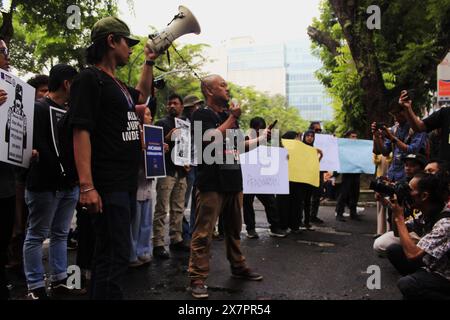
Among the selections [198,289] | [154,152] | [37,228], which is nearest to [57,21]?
[154,152]

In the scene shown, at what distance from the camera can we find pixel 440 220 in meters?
2.80

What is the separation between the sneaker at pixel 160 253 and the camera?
490 centimetres

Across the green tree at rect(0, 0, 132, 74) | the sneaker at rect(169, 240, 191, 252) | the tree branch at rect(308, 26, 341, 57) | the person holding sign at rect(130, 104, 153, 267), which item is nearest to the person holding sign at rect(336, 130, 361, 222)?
the sneaker at rect(169, 240, 191, 252)

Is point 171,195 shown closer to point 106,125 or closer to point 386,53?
point 106,125

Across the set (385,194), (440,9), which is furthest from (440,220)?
(440,9)

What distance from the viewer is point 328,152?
295 inches

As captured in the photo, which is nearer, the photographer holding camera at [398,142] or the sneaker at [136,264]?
the sneaker at [136,264]

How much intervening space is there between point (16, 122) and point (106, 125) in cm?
89

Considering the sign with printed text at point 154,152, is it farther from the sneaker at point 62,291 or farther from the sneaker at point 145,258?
the sneaker at point 62,291

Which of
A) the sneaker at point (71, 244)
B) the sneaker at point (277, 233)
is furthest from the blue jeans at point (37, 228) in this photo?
the sneaker at point (277, 233)

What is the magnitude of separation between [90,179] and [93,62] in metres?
0.74

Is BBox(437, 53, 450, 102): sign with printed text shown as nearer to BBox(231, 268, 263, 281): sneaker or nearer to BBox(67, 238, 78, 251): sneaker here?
BBox(231, 268, 263, 281): sneaker

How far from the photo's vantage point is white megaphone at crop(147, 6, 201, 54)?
9.71 feet
